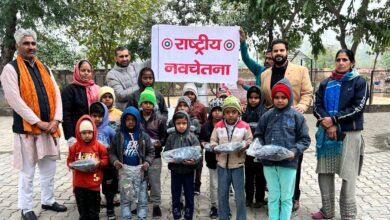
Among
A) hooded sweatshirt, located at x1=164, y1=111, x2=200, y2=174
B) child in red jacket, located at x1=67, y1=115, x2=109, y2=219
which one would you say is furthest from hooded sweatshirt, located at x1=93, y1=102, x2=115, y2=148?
hooded sweatshirt, located at x1=164, y1=111, x2=200, y2=174

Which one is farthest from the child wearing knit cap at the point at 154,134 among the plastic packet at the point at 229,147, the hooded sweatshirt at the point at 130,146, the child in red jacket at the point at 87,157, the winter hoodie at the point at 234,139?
the plastic packet at the point at 229,147

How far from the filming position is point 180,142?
3.93m

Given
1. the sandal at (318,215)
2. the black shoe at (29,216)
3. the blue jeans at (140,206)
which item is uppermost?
the blue jeans at (140,206)

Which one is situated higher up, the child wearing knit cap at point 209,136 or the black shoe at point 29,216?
the child wearing knit cap at point 209,136

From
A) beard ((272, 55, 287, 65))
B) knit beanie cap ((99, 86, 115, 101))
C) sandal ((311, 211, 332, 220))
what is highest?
beard ((272, 55, 287, 65))

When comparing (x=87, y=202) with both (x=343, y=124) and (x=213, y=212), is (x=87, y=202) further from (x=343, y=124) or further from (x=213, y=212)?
(x=343, y=124)

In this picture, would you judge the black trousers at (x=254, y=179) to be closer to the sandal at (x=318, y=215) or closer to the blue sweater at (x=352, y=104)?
the sandal at (x=318, y=215)

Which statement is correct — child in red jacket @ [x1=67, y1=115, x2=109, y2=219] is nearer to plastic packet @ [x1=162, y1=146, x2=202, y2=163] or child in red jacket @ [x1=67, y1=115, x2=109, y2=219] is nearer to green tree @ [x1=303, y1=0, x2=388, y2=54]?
plastic packet @ [x1=162, y1=146, x2=202, y2=163]

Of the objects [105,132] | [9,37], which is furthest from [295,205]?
[9,37]

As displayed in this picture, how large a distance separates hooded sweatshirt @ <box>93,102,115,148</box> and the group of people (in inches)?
0.4

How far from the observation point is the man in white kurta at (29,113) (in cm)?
391

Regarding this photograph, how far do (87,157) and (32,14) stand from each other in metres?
10.5

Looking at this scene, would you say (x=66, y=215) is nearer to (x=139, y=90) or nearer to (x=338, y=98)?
(x=139, y=90)

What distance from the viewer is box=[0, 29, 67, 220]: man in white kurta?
3914 millimetres
